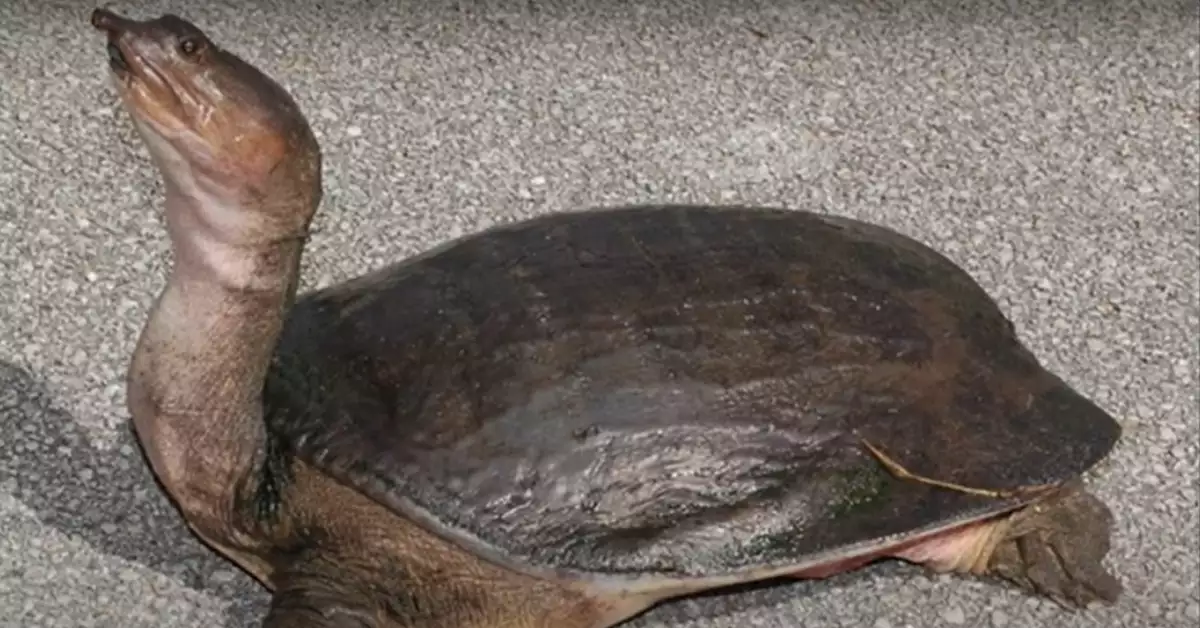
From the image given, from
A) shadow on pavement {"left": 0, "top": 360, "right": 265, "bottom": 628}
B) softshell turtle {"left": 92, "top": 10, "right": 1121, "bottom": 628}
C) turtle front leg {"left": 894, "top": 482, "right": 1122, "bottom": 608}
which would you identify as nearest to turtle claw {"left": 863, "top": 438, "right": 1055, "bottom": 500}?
softshell turtle {"left": 92, "top": 10, "right": 1121, "bottom": 628}

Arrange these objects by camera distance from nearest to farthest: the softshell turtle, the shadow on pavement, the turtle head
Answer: the turtle head
the softshell turtle
the shadow on pavement

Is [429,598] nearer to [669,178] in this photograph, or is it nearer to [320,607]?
[320,607]

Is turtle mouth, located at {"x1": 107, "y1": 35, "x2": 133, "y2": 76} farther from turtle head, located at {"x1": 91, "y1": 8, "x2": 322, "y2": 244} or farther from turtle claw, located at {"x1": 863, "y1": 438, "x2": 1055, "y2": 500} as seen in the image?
turtle claw, located at {"x1": 863, "y1": 438, "x2": 1055, "y2": 500}

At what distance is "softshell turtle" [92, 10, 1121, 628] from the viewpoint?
1.29 meters

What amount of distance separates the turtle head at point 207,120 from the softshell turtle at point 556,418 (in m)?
0.01

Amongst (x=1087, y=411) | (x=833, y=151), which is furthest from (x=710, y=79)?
(x=1087, y=411)

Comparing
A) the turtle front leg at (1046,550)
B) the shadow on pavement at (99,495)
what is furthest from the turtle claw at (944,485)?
the shadow on pavement at (99,495)

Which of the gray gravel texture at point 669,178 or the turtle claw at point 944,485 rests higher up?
the turtle claw at point 944,485

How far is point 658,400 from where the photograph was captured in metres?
1.33

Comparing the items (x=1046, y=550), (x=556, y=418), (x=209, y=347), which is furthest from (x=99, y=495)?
(x=1046, y=550)

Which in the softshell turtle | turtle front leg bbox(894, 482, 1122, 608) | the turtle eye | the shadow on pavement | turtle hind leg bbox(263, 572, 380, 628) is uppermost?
the turtle eye

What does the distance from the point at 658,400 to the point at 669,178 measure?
774mm

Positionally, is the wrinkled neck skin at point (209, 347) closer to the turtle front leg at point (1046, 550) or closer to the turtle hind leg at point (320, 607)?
the turtle hind leg at point (320, 607)

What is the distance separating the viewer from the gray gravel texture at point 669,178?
5.10 feet
